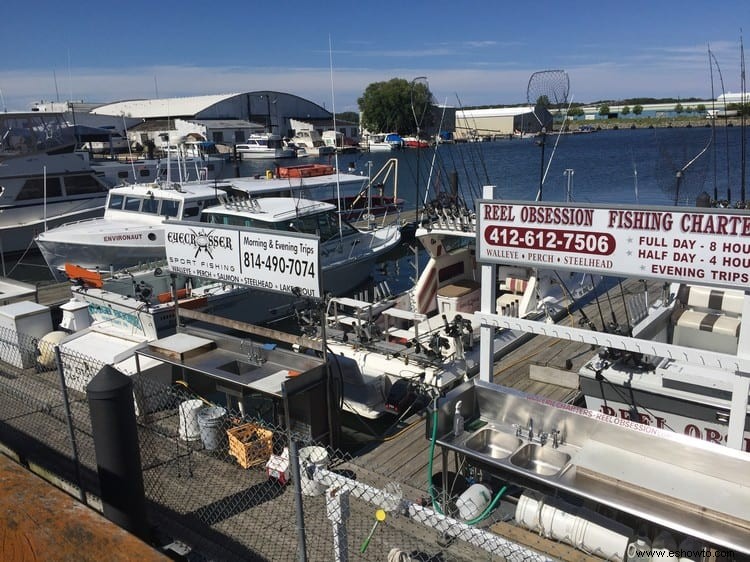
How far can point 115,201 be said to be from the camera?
738 inches

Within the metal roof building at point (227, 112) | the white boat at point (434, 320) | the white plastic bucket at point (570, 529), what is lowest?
the white plastic bucket at point (570, 529)

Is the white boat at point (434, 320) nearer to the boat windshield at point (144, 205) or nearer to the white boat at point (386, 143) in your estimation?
the boat windshield at point (144, 205)

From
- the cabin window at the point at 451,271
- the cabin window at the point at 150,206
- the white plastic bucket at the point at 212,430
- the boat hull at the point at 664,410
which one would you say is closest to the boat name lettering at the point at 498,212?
the boat hull at the point at 664,410

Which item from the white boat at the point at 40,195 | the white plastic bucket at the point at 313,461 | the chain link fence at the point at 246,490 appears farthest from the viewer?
the white boat at the point at 40,195

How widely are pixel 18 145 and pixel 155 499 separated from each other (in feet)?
83.7

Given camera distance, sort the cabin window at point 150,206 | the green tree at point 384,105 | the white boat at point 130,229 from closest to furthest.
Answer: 1. the white boat at point 130,229
2. the cabin window at point 150,206
3. the green tree at point 384,105

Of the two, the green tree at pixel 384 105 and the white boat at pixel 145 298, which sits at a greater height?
the green tree at pixel 384 105

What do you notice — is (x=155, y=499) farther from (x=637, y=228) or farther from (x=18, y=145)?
(x=18, y=145)

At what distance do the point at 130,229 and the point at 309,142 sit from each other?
8170cm

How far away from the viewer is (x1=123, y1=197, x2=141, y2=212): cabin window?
59.4 feet

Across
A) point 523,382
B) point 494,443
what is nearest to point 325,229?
point 523,382

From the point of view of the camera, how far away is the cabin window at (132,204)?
59.4ft

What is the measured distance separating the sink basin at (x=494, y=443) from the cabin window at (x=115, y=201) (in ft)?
50.8

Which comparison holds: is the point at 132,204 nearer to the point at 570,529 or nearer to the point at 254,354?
the point at 254,354
